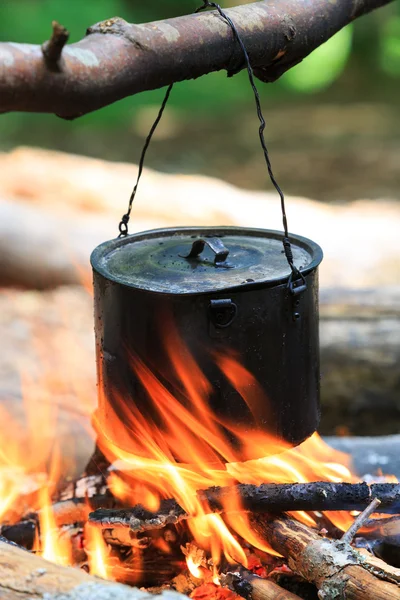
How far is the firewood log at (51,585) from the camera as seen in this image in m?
1.67

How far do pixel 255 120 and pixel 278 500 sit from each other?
460 inches

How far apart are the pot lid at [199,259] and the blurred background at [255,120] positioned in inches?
243

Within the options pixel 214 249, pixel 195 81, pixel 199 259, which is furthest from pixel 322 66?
pixel 214 249

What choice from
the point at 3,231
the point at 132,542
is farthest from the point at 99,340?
the point at 3,231

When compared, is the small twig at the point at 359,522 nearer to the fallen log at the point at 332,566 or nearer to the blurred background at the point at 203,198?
the fallen log at the point at 332,566

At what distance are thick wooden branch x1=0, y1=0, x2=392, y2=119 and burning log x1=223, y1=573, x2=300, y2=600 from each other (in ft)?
4.34

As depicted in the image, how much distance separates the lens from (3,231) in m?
5.57

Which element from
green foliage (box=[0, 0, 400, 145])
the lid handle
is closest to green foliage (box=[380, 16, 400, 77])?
green foliage (box=[0, 0, 400, 145])

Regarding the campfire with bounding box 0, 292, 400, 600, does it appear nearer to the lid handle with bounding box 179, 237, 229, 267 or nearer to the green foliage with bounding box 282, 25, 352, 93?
the lid handle with bounding box 179, 237, 229, 267

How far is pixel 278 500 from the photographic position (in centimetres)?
235

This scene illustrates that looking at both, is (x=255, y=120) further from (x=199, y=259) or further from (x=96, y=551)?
(x=96, y=551)

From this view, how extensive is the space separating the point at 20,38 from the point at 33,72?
376 inches

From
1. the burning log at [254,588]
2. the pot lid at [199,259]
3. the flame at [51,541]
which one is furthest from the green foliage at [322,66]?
the burning log at [254,588]

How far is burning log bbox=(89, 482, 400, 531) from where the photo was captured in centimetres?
235
